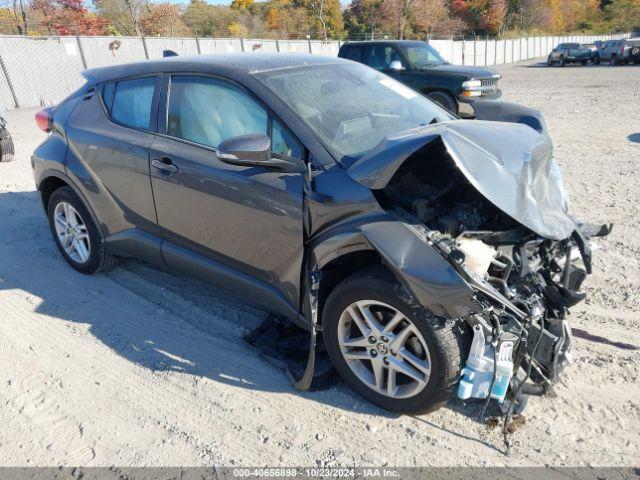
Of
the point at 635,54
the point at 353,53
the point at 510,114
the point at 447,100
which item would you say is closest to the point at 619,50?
the point at 635,54

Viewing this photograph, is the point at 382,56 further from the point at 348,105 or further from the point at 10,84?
the point at 10,84

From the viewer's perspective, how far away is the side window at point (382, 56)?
39.7ft

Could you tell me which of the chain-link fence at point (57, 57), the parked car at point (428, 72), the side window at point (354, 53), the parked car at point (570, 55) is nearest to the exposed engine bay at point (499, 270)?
the parked car at point (428, 72)

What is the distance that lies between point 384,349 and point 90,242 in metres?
2.83

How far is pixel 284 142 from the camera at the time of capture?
117 inches

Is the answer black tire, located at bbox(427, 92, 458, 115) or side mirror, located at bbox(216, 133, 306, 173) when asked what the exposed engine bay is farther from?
black tire, located at bbox(427, 92, 458, 115)

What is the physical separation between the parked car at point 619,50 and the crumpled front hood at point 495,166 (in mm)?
33071

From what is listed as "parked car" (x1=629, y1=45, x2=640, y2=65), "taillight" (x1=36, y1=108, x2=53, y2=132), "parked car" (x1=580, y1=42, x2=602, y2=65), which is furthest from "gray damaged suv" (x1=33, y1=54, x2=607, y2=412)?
"parked car" (x1=580, y1=42, x2=602, y2=65)

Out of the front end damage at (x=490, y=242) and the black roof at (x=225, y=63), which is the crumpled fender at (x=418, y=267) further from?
the black roof at (x=225, y=63)

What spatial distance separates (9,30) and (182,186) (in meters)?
36.1

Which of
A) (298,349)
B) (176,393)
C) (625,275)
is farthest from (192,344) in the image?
(625,275)

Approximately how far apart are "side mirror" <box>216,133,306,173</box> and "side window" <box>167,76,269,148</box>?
269 millimetres

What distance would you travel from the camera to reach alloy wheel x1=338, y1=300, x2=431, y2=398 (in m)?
2.62

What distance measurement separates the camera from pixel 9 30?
105 ft
